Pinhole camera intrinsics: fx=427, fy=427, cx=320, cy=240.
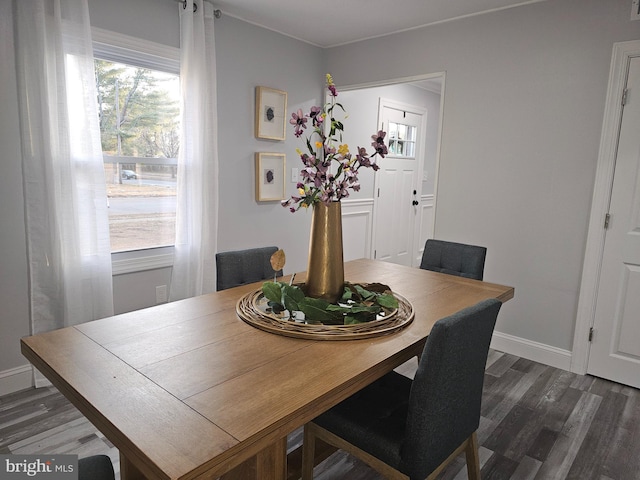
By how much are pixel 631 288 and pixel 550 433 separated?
1150mm

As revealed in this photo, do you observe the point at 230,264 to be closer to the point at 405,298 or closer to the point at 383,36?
the point at 405,298

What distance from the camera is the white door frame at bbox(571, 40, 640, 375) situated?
2588 mm

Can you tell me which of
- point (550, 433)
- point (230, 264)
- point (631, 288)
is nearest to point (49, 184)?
point (230, 264)

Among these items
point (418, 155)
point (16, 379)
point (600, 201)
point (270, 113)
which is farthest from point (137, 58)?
point (418, 155)

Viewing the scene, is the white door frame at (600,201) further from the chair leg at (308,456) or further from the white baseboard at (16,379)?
the white baseboard at (16,379)

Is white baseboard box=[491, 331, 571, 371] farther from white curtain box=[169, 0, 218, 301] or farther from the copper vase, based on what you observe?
white curtain box=[169, 0, 218, 301]

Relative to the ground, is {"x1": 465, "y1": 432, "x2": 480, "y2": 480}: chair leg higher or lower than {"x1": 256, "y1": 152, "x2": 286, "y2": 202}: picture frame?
lower

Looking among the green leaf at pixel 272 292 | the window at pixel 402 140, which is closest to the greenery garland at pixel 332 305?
the green leaf at pixel 272 292

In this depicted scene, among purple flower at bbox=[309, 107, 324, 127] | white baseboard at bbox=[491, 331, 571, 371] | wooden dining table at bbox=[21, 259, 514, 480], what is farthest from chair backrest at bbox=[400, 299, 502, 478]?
white baseboard at bbox=[491, 331, 571, 371]

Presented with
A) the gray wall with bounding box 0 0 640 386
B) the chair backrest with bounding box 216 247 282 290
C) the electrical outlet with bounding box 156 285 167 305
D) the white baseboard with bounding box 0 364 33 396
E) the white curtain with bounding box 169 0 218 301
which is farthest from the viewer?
the electrical outlet with bounding box 156 285 167 305

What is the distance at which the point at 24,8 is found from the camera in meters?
2.26

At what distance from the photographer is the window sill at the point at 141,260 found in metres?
2.87

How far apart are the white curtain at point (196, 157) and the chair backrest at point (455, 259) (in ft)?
5.30

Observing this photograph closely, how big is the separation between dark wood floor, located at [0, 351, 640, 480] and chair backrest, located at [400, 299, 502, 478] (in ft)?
2.18
